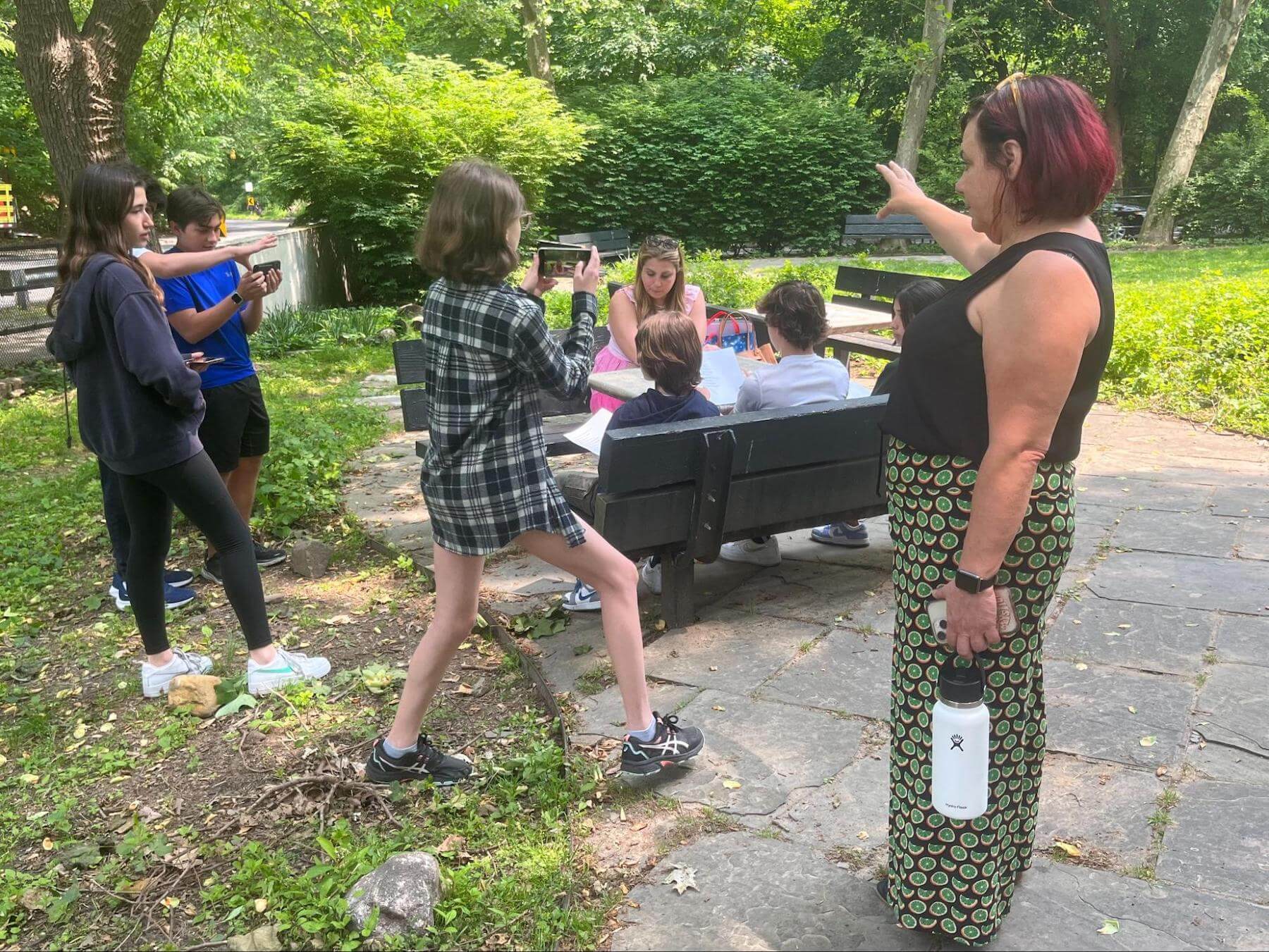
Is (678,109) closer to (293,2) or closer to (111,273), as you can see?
(293,2)

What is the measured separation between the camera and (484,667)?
4.16 meters

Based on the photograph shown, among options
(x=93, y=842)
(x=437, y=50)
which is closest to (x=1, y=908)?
(x=93, y=842)

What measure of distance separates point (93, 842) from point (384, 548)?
2.49 meters

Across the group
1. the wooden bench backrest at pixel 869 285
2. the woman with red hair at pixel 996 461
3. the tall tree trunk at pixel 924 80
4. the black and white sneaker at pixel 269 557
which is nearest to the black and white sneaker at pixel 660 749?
the woman with red hair at pixel 996 461

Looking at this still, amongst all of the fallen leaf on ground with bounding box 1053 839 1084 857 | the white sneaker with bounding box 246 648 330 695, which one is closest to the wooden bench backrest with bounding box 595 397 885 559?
the white sneaker with bounding box 246 648 330 695

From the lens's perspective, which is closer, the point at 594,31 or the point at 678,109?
the point at 678,109

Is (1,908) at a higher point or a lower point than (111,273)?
lower

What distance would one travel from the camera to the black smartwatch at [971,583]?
2.07m

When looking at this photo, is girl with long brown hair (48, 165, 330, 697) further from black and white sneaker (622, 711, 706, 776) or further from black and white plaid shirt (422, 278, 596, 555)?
black and white sneaker (622, 711, 706, 776)

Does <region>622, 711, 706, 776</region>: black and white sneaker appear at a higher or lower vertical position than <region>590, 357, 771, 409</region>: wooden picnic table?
lower

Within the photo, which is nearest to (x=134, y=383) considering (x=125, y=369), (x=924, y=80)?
(x=125, y=369)

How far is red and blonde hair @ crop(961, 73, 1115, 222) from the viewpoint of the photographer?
1.94m

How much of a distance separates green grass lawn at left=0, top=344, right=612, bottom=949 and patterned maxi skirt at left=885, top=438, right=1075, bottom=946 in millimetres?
807

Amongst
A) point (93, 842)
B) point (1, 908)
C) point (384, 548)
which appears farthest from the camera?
point (384, 548)
